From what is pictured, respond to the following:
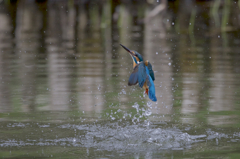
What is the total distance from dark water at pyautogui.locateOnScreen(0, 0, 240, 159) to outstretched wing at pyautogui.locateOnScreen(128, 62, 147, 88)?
550 mm

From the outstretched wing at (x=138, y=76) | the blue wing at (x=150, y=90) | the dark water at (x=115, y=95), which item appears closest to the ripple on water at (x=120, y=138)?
the dark water at (x=115, y=95)

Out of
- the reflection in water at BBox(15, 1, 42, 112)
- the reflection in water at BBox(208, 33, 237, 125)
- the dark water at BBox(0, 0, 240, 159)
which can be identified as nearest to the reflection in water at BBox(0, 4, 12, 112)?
the dark water at BBox(0, 0, 240, 159)

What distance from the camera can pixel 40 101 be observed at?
5.62m

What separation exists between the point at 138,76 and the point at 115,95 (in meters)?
1.90

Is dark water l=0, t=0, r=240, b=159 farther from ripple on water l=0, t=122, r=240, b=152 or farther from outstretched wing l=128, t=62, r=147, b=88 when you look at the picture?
outstretched wing l=128, t=62, r=147, b=88

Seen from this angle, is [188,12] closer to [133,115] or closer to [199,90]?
[199,90]

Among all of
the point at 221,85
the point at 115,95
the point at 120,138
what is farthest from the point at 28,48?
the point at 120,138

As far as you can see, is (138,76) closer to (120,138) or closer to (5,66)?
(120,138)

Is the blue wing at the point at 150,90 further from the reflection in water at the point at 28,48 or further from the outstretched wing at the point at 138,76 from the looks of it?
the reflection in water at the point at 28,48

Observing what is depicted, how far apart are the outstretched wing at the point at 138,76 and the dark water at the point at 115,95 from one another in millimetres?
550

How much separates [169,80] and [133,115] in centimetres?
176

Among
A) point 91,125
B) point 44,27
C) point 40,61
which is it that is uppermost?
point 44,27

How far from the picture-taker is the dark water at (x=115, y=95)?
410cm

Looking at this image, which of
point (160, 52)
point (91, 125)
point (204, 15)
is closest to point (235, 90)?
point (91, 125)
